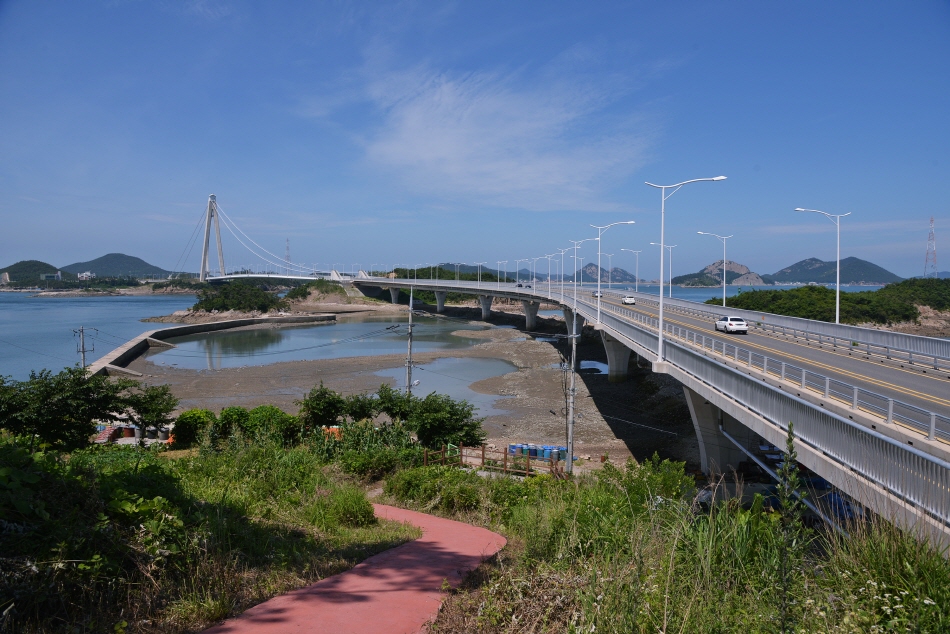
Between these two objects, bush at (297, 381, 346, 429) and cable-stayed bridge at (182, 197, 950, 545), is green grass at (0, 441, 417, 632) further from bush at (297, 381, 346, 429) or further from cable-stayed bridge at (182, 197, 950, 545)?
bush at (297, 381, 346, 429)

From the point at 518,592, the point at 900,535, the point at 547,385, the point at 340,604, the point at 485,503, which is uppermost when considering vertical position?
the point at 900,535

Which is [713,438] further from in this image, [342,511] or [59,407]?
[59,407]

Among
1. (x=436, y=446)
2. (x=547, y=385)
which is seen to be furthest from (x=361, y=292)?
(x=436, y=446)

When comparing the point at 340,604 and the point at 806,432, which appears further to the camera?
the point at 806,432

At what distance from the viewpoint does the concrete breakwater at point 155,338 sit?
4241 cm

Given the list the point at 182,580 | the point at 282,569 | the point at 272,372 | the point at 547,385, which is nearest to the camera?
the point at 182,580

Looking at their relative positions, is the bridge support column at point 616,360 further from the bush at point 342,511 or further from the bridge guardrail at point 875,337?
the bush at point 342,511

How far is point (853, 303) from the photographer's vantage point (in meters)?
60.7

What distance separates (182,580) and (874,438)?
27.4ft

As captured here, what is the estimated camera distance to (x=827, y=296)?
60656 millimetres

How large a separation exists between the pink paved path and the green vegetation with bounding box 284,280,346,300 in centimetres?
11828

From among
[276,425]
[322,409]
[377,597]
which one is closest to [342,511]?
[377,597]

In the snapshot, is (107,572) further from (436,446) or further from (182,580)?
(436,446)

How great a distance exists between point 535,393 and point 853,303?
4333 cm
